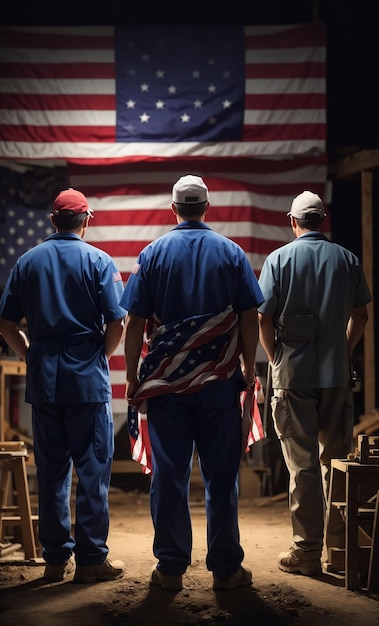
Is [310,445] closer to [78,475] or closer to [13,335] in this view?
[78,475]

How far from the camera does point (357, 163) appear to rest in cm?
833

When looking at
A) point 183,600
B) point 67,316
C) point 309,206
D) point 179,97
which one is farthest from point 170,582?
point 179,97

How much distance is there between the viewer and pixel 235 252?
488cm

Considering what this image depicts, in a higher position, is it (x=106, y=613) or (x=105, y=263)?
(x=105, y=263)

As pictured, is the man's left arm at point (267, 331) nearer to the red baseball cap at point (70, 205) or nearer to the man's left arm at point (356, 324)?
the man's left arm at point (356, 324)

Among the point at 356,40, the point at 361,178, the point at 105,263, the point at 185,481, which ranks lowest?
the point at 185,481

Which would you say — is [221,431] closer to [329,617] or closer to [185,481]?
[185,481]

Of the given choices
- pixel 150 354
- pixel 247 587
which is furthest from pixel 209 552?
pixel 150 354

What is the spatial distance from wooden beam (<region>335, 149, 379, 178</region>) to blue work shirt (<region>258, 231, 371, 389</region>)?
2.93m

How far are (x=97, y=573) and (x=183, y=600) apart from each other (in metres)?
0.63

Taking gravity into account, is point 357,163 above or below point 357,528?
above

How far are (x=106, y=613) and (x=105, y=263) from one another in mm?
1835

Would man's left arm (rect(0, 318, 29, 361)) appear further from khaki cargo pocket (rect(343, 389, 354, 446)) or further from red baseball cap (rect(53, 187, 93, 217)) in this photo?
khaki cargo pocket (rect(343, 389, 354, 446))

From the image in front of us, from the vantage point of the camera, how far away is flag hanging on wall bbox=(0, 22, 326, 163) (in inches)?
319
